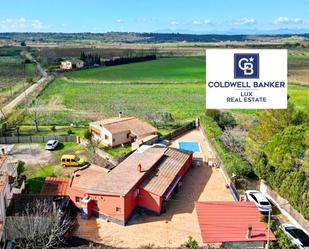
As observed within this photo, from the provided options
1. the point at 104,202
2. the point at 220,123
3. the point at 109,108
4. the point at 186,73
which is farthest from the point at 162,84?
the point at 104,202

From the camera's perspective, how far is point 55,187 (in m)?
26.2

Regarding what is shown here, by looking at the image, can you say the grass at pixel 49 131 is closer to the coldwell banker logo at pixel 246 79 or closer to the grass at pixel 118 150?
the grass at pixel 118 150

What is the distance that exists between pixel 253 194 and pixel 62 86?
6039 centimetres

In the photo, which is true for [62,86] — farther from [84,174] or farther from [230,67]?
[230,67]

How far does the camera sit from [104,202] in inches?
941

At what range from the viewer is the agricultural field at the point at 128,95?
53.5m

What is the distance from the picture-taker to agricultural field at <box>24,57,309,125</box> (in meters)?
53.5

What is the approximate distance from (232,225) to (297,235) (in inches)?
139

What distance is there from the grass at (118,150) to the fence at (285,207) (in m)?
13.6

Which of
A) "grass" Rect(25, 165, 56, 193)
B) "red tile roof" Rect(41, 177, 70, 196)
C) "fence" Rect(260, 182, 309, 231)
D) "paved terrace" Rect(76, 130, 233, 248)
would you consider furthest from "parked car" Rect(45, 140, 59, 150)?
"fence" Rect(260, 182, 309, 231)

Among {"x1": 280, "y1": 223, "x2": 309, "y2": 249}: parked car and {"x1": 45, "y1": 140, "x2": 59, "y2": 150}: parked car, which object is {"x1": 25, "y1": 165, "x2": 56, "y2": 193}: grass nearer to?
{"x1": 45, "y1": 140, "x2": 59, "y2": 150}: parked car

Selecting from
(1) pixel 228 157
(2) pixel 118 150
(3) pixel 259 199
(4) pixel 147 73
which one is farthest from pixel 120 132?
(4) pixel 147 73

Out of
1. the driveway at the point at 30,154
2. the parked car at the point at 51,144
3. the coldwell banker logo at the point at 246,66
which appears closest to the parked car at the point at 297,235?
the coldwell banker logo at the point at 246,66

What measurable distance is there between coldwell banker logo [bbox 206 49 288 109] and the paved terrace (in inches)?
365
